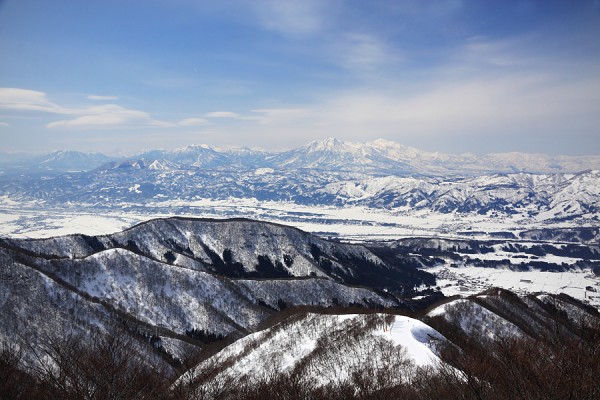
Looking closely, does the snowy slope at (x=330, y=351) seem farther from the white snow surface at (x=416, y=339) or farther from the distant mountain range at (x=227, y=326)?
the distant mountain range at (x=227, y=326)

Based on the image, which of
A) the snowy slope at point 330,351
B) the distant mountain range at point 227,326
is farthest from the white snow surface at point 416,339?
the distant mountain range at point 227,326

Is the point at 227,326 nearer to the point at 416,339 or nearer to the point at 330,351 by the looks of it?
the point at 330,351

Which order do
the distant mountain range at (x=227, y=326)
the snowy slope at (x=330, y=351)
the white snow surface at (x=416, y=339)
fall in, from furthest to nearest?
the white snow surface at (x=416, y=339)
the snowy slope at (x=330, y=351)
the distant mountain range at (x=227, y=326)

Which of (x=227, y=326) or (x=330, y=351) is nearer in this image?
(x=330, y=351)

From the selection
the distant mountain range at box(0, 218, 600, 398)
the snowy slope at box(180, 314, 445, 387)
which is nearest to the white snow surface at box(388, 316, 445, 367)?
the snowy slope at box(180, 314, 445, 387)

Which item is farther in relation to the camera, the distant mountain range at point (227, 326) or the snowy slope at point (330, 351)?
the snowy slope at point (330, 351)

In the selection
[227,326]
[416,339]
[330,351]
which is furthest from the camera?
[227,326]

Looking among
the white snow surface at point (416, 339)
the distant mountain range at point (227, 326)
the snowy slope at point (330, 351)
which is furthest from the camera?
the white snow surface at point (416, 339)

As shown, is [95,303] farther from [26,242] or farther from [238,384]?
[26,242]

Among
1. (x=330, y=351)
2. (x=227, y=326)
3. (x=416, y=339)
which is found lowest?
(x=227, y=326)

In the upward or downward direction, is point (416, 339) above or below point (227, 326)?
above

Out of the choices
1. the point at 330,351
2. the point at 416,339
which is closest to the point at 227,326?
the point at 330,351
